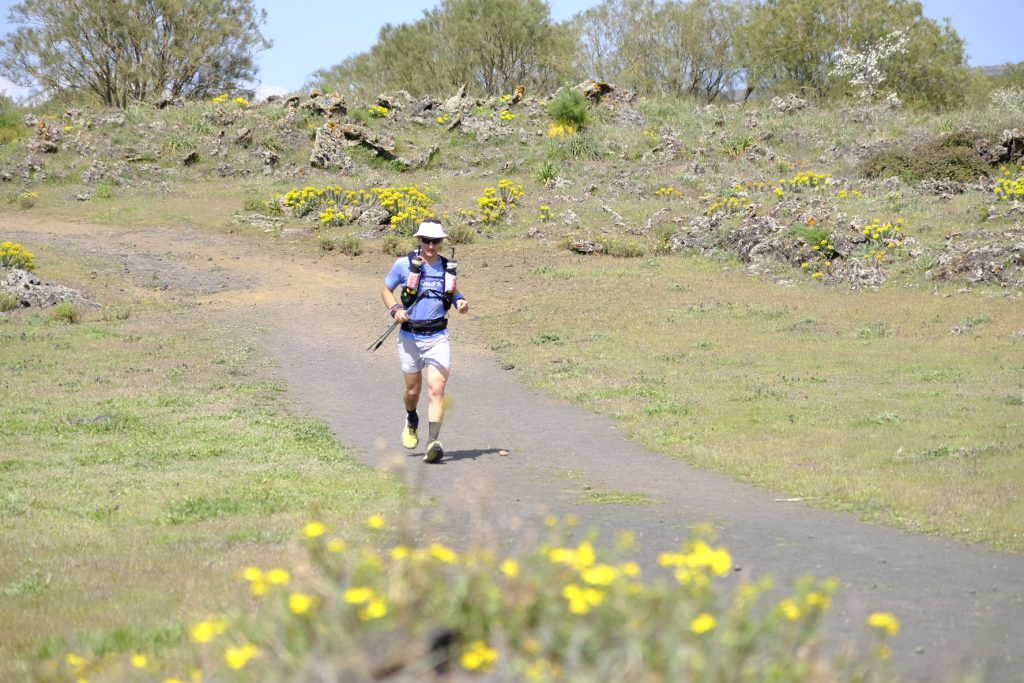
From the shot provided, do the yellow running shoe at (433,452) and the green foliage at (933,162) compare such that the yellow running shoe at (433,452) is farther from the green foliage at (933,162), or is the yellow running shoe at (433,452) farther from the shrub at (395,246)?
the green foliage at (933,162)

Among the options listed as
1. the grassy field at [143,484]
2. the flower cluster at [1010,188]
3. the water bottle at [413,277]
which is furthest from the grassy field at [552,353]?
the water bottle at [413,277]

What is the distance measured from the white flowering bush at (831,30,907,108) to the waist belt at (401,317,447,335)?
2955 centimetres

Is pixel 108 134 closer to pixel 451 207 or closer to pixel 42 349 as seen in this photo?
pixel 451 207

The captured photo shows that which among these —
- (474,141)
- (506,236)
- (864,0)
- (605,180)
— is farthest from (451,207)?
(864,0)

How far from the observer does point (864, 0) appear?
4134cm

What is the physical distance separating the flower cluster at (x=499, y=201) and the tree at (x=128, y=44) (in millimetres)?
18328

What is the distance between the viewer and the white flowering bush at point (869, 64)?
36.7 m

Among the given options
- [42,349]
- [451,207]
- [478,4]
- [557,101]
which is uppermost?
[478,4]

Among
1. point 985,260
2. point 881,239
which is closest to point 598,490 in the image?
point 985,260

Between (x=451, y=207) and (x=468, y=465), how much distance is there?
1766 cm

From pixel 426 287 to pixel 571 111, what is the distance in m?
24.2

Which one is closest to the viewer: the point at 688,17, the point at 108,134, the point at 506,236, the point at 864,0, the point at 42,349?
the point at 42,349

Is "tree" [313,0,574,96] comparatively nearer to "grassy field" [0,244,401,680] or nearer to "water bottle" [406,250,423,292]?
"grassy field" [0,244,401,680]

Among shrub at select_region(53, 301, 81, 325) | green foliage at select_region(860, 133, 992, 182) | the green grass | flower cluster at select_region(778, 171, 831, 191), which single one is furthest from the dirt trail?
green foliage at select_region(860, 133, 992, 182)
